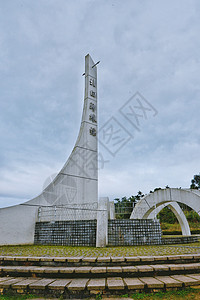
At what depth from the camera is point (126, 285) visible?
302 centimetres

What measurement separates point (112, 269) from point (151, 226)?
4.24 meters

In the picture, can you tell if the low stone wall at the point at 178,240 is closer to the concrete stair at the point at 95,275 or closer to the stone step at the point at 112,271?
the concrete stair at the point at 95,275

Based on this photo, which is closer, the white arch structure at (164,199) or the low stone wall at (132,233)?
the low stone wall at (132,233)

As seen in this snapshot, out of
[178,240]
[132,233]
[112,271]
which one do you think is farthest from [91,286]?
[178,240]

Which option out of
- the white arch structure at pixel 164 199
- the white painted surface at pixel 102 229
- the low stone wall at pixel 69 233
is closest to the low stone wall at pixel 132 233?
the white painted surface at pixel 102 229

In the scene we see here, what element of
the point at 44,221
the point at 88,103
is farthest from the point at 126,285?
the point at 88,103

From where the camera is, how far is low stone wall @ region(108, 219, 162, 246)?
7094 millimetres

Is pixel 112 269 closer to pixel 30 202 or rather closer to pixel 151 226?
pixel 151 226

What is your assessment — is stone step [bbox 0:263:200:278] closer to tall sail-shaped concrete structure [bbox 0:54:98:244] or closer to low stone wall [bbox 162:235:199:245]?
low stone wall [bbox 162:235:199:245]

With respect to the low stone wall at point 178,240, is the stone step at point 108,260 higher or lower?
higher

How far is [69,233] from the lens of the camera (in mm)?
7699

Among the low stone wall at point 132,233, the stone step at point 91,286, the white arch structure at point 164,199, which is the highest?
the white arch structure at point 164,199

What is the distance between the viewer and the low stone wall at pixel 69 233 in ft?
24.1

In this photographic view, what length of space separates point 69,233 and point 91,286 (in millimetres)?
4940
